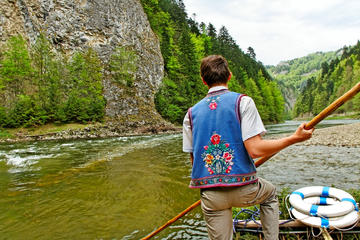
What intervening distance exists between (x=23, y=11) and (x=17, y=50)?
8.26 metres

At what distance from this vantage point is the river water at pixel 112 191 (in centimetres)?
438

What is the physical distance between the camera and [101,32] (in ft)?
113

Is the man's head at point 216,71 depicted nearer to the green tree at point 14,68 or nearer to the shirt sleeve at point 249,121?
the shirt sleeve at point 249,121

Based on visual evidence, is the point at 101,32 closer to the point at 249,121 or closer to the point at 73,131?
the point at 73,131

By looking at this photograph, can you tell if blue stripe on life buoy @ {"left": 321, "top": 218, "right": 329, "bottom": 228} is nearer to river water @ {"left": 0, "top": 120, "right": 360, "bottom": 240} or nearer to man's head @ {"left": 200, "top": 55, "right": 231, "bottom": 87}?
river water @ {"left": 0, "top": 120, "right": 360, "bottom": 240}

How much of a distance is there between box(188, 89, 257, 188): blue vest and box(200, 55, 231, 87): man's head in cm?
13

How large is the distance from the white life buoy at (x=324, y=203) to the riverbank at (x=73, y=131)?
2228cm

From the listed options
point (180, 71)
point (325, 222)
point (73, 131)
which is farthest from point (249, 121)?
point (180, 71)

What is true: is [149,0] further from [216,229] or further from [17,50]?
[216,229]

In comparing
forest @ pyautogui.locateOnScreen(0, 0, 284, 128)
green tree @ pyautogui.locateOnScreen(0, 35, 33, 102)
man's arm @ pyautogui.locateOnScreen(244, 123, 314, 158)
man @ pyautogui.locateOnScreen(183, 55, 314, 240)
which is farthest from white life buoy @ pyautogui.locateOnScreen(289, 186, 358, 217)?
green tree @ pyautogui.locateOnScreen(0, 35, 33, 102)

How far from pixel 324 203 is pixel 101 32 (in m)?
37.7

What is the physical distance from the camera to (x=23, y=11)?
93.7ft

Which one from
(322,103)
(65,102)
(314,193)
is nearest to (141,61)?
(65,102)

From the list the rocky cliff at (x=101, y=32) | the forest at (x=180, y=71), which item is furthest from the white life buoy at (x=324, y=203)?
the forest at (x=180, y=71)
